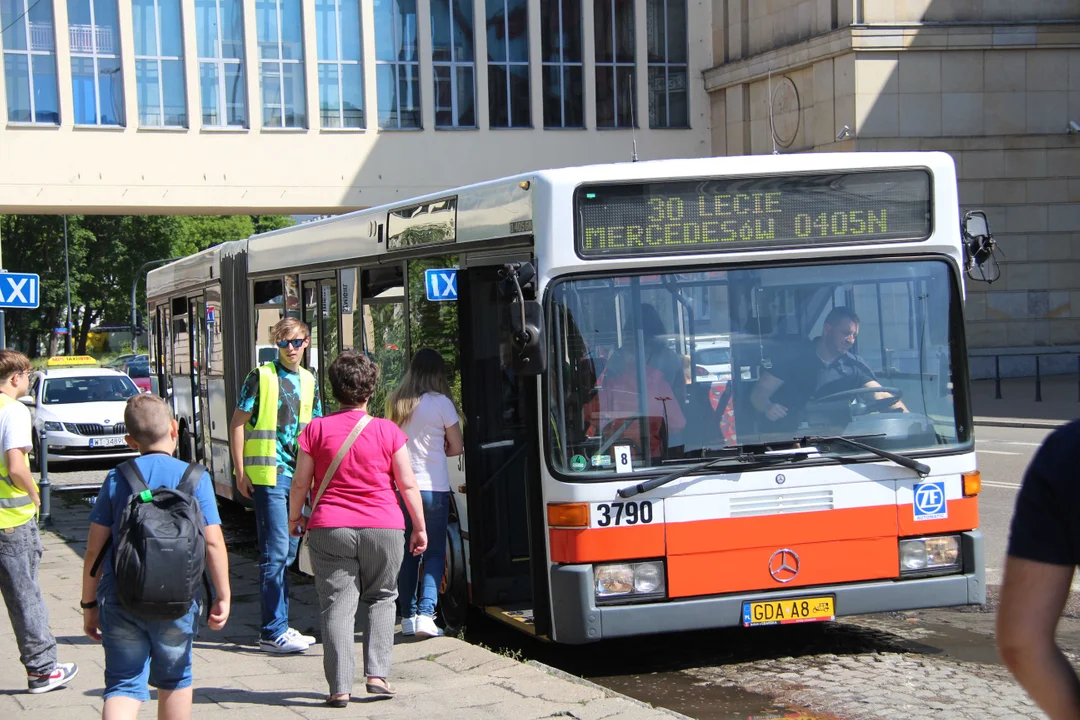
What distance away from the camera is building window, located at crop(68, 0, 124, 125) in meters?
39.2

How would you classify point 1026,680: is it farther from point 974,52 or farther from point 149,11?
point 149,11

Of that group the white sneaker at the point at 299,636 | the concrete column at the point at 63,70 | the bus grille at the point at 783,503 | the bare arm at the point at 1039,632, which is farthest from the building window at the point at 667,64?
the bare arm at the point at 1039,632

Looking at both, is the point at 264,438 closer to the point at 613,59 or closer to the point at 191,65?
the point at 191,65

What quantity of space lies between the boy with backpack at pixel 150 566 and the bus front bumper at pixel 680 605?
2.11m

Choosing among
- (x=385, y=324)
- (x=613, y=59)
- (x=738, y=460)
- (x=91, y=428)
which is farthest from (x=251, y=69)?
(x=738, y=460)

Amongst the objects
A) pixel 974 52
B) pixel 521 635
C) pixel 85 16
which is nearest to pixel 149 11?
pixel 85 16

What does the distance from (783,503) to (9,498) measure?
369cm

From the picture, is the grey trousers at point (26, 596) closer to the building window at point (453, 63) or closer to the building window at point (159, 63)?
the building window at point (159, 63)

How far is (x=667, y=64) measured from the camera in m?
42.9

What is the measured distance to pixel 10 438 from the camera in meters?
6.19

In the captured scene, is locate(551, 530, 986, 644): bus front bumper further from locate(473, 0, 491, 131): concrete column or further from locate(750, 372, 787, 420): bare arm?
locate(473, 0, 491, 131): concrete column

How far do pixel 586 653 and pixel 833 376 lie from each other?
7.35 ft

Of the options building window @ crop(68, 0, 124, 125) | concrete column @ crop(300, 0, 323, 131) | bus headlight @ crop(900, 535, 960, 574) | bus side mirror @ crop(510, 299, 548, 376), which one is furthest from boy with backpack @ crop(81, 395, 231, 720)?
concrete column @ crop(300, 0, 323, 131)

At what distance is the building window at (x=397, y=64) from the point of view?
41750mm
